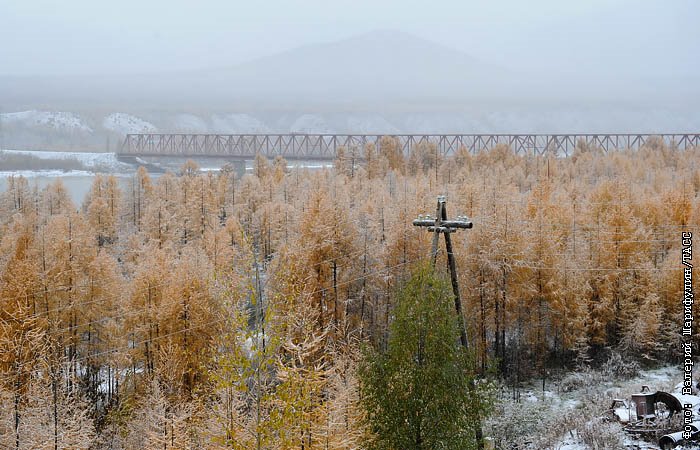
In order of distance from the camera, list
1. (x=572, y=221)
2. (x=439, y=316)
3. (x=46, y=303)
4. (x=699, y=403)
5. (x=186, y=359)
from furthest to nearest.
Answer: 1. (x=572, y=221)
2. (x=46, y=303)
3. (x=186, y=359)
4. (x=699, y=403)
5. (x=439, y=316)

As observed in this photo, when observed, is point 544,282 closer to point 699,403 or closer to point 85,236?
point 699,403

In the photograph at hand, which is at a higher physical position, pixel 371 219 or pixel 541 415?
pixel 371 219

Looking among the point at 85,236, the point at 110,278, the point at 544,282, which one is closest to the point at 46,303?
the point at 110,278

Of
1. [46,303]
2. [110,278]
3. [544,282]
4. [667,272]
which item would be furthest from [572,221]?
[46,303]

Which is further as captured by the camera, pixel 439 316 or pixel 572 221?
pixel 572 221

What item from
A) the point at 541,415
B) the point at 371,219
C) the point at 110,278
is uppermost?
the point at 371,219

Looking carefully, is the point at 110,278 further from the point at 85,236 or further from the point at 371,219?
the point at 371,219

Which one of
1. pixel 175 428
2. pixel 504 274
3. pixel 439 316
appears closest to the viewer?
pixel 439 316

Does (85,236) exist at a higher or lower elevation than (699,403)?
higher

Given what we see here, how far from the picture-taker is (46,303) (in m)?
31.3

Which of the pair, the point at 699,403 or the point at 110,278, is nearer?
the point at 699,403

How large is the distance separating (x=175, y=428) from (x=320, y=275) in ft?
50.3

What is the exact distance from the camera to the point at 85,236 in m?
37.8

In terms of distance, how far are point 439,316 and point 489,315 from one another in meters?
19.7
